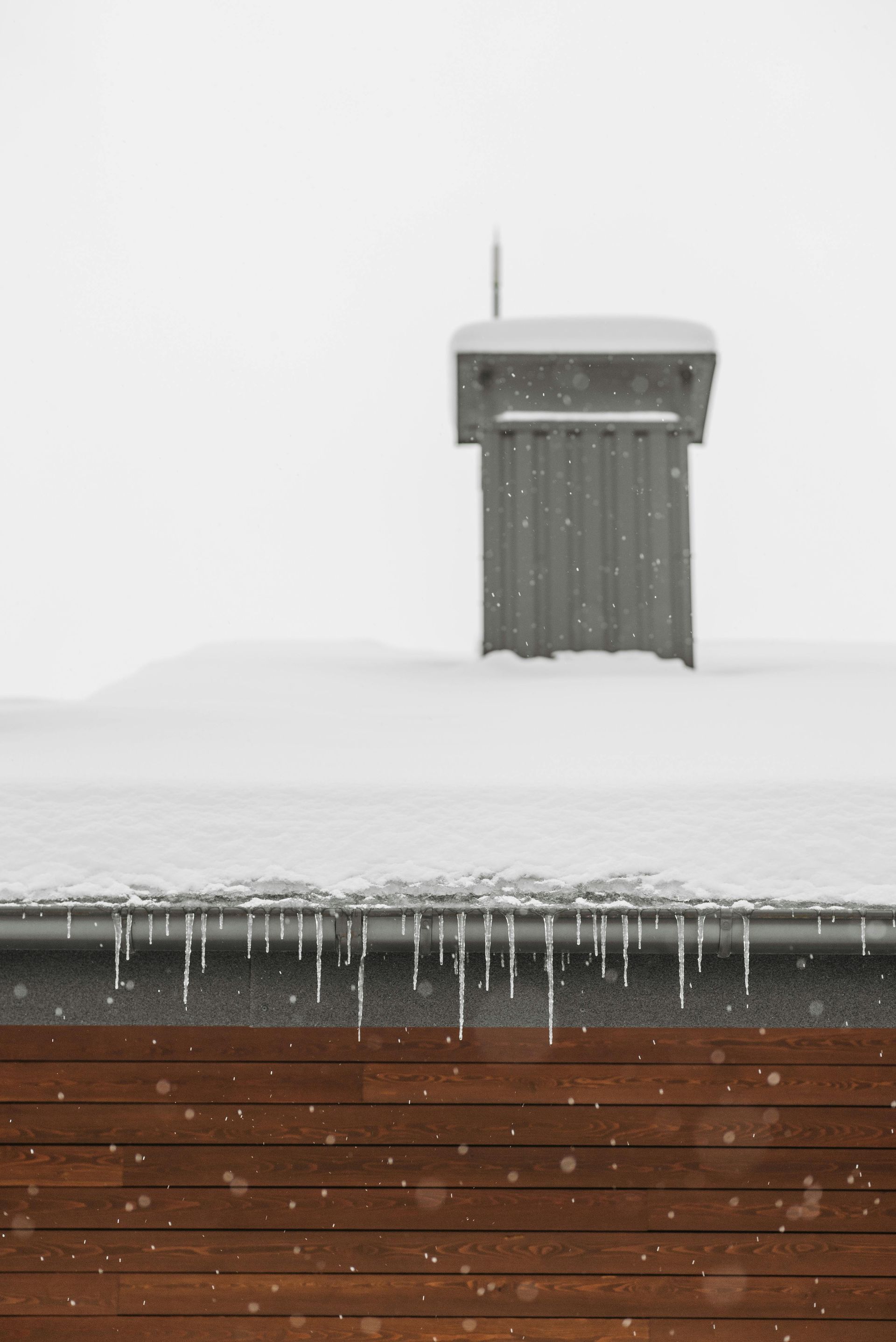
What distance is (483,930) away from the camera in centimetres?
312

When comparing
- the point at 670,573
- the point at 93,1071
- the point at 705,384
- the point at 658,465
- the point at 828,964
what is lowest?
the point at 93,1071

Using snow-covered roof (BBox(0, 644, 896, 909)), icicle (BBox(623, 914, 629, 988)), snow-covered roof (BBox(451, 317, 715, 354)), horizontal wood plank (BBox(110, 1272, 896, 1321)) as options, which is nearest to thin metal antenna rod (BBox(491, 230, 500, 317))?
snow-covered roof (BBox(451, 317, 715, 354))

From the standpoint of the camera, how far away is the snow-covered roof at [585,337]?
5961 mm

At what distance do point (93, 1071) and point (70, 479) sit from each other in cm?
5820

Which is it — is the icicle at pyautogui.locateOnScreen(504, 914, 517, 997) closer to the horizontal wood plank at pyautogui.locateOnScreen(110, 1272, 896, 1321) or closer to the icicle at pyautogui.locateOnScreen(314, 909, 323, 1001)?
the icicle at pyautogui.locateOnScreen(314, 909, 323, 1001)

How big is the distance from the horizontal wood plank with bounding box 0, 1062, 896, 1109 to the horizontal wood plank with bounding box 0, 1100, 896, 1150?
0.09 feet

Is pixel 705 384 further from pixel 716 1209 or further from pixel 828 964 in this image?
pixel 716 1209

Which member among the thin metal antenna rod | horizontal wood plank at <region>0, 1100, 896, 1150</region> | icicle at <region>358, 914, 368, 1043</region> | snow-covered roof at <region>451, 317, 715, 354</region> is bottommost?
horizontal wood plank at <region>0, 1100, 896, 1150</region>

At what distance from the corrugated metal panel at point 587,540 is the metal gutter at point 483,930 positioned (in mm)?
2784

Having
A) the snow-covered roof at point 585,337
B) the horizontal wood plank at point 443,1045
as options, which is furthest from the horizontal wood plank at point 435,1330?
the snow-covered roof at point 585,337

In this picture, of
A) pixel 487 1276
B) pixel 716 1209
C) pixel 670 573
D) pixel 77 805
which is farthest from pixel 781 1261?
pixel 670 573

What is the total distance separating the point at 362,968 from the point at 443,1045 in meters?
0.39

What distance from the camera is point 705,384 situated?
604 centimetres

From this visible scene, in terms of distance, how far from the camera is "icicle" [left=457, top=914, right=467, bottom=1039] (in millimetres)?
3113
